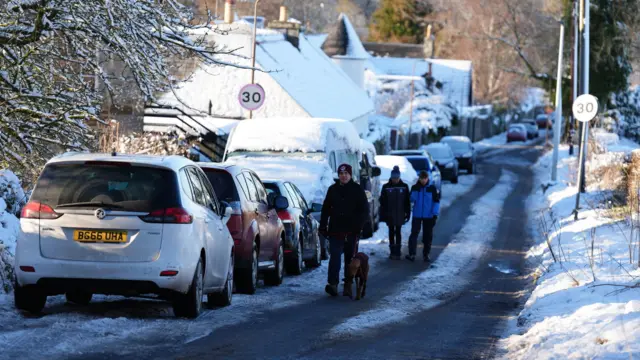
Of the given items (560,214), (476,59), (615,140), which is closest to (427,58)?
(476,59)

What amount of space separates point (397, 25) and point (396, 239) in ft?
336

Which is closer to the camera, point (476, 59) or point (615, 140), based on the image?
point (615, 140)

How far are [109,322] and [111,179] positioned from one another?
4.50ft

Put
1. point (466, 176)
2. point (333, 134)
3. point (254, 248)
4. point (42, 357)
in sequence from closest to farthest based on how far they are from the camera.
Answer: point (42, 357) < point (254, 248) < point (333, 134) < point (466, 176)

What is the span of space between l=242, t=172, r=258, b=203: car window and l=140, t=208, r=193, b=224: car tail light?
3771mm

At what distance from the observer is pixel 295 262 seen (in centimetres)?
1681

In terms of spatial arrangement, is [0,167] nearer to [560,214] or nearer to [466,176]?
[560,214]

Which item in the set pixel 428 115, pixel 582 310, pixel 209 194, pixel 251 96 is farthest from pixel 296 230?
pixel 428 115

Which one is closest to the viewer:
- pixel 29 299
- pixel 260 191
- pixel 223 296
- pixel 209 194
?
pixel 29 299

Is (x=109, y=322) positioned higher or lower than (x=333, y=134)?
lower

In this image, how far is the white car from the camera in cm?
1024

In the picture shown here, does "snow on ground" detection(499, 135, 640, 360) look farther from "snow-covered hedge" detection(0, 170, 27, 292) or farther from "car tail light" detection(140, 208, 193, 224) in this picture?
"snow-covered hedge" detection(0, 170, 27, 292)

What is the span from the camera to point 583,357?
8.69 meters

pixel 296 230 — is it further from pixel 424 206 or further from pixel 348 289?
pixel 424 206
